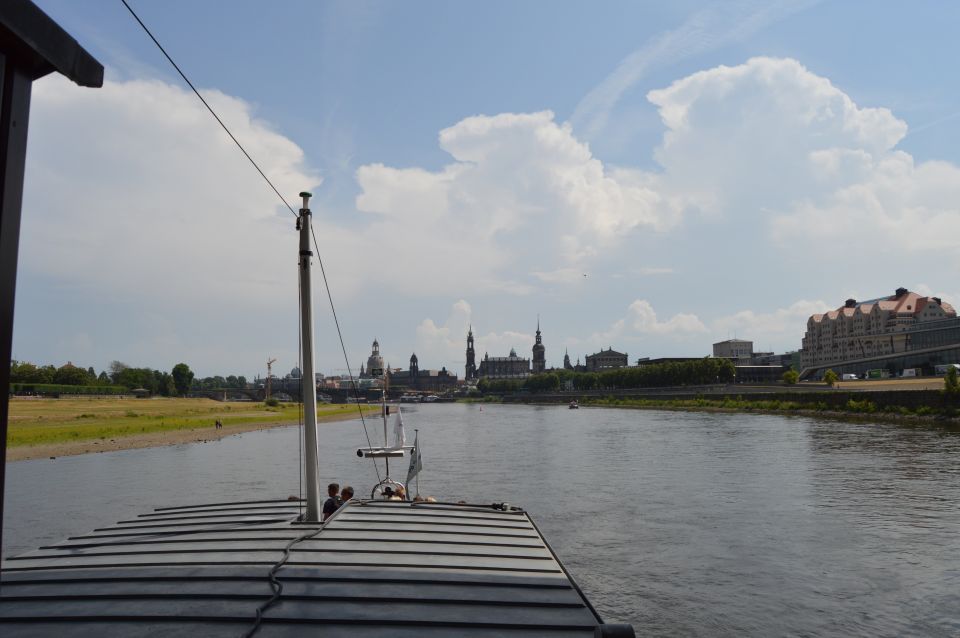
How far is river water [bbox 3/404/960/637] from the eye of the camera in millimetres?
18953

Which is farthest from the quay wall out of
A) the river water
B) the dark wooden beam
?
the dark wooden beam

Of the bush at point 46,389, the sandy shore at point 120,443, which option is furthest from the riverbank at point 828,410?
the bush at point 46,389

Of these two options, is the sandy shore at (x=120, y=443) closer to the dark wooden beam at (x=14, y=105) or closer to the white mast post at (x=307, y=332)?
the white mast post at (x=307, y=332)

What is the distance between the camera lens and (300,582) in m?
8.59

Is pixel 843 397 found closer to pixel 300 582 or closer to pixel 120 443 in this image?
pixel 120 443

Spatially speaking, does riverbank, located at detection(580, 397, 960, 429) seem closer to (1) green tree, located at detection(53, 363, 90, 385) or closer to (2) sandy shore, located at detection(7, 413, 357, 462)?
(2) sandy shore, located at detection(7, 413, 357, 462)

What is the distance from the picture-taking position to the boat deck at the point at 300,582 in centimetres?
735

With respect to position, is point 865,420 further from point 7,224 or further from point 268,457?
point 7,224

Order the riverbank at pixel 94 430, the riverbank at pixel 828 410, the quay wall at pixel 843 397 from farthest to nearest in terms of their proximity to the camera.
A: the quay wall at pixel 843 397
the riverbank at pixel 828 410
the riverbank at pixel 94 430

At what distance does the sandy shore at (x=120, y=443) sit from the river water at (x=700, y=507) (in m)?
3.90

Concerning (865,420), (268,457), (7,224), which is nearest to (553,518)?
(7,224)

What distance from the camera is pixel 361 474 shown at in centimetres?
4934

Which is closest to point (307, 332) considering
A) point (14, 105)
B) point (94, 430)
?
point (14, 105)

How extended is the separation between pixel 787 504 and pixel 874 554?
921 centimetres
